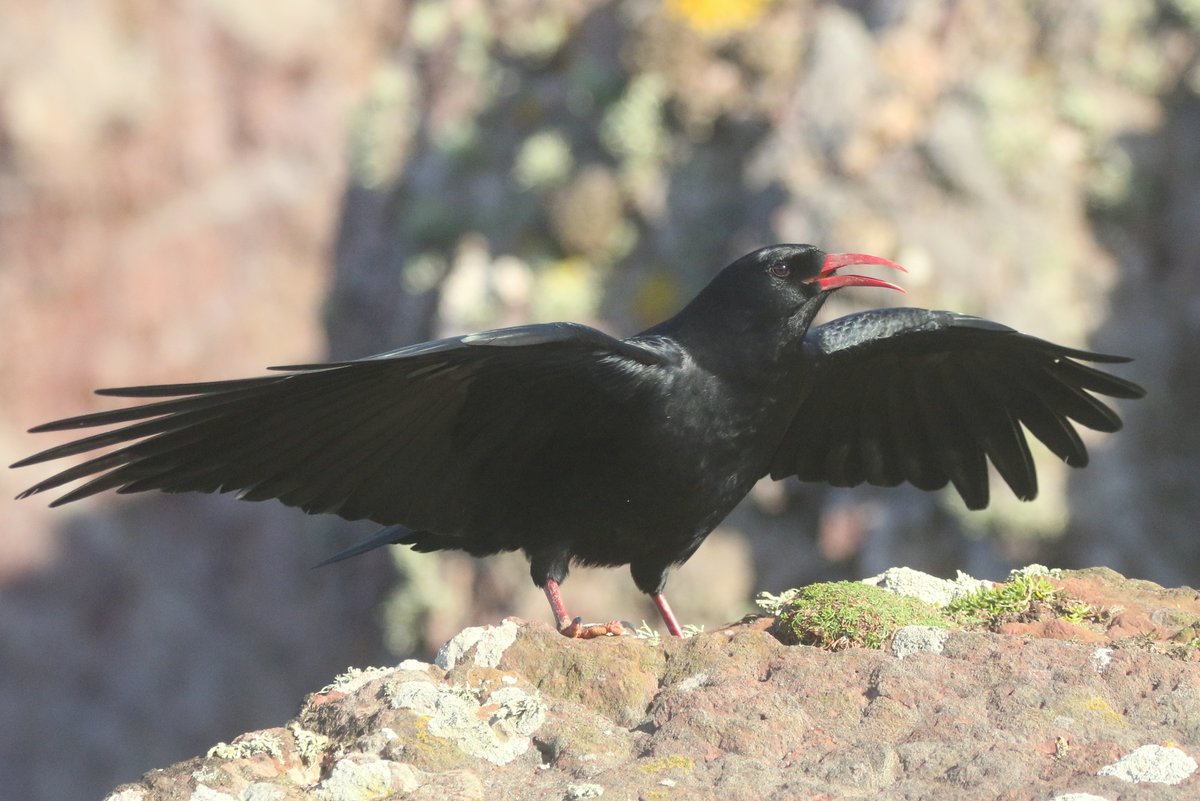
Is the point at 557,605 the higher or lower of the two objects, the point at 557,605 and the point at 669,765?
the higher

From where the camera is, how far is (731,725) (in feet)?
14.4

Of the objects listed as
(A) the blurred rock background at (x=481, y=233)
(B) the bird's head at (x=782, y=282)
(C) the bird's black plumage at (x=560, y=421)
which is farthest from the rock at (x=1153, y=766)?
(A) the blurred rock background at (x=481, y=233)

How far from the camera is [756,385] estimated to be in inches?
231

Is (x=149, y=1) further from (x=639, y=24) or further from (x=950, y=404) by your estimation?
(x=950, y=404)

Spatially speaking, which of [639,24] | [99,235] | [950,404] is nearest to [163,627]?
[99,235]

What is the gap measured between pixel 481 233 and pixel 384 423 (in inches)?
480

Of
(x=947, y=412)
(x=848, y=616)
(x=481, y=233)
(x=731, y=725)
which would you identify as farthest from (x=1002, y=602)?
(x=481, y=233)

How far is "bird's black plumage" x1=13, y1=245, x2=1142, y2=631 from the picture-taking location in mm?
5031

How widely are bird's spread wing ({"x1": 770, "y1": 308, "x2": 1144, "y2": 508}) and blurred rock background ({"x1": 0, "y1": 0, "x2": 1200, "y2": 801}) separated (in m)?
5.73

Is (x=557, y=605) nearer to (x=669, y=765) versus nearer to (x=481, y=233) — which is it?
(x=669, y=765)

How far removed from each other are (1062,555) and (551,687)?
9558mm

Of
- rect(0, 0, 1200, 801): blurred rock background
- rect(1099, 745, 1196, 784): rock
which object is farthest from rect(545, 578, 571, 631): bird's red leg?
rect(0, 0, 1200, 801): blurred rock background

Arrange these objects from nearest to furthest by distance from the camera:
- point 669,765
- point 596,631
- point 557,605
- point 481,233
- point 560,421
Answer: point 669,765
point 596,631
point 560,421
point 557,605
point 481,233

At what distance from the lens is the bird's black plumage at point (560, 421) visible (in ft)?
16.5
